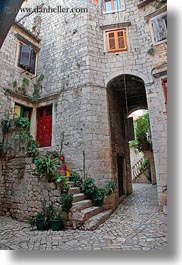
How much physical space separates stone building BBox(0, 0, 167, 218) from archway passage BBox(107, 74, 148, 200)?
4cm

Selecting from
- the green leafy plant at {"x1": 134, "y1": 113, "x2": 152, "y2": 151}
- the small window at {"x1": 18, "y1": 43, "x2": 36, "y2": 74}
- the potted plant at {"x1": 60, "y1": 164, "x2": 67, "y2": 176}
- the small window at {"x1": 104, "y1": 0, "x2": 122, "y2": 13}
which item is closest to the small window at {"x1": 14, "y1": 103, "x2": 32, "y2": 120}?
the small window at {"x1": 18, "y1": 43, "x2": 36, "y2": 74}

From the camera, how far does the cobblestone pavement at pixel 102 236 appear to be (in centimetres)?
297

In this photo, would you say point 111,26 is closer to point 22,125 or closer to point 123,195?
point 22,125

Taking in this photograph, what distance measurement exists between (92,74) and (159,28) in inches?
105

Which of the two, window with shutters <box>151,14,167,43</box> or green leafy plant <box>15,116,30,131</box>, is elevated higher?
window with shutters <box>151,14,167,43</box>

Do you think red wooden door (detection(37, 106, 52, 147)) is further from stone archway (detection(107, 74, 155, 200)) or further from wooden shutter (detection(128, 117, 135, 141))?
wooden shutter (detection(128, 117, 135, 141))

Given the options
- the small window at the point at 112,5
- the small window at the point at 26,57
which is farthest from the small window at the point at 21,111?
the small window at the point at 112,5

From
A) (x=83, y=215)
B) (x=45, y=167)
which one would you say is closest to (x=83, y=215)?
(x=83, y=215)

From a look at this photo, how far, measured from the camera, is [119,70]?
21.9 feet

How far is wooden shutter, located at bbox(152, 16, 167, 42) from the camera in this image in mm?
6121

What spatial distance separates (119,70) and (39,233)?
219 inches

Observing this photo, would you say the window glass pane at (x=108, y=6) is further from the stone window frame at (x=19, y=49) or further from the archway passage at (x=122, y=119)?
the stone window frame at (x=19, y=49)

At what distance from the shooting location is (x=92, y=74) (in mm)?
6559

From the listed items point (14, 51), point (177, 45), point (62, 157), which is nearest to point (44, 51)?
point (14, 51)
